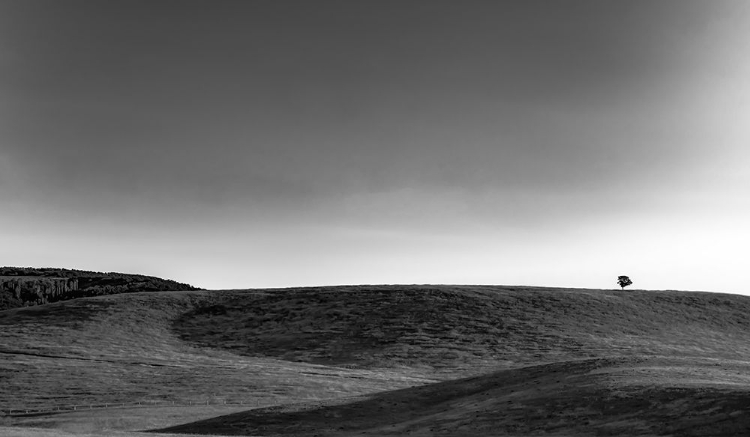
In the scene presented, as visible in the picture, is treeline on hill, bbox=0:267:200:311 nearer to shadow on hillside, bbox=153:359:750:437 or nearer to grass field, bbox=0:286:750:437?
grass field, bbox=0:286:750:437

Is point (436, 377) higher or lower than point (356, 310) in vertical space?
lower

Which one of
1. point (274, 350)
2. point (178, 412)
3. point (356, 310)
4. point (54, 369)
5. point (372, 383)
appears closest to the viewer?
point (178, 412)

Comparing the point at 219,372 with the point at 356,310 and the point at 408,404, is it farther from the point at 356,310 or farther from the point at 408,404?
the point at 356,310

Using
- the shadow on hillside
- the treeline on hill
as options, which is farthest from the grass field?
the treeline on hill

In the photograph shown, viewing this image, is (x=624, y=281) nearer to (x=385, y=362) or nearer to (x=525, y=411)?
(x=385, y=362)

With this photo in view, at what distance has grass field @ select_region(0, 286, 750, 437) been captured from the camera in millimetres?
41312

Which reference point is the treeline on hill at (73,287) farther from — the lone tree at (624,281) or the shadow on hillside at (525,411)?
the shadow on hillside at (525,411)

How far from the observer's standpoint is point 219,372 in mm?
75125

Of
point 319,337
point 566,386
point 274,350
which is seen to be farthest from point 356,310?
point 566,386

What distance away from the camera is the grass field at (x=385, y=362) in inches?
1626

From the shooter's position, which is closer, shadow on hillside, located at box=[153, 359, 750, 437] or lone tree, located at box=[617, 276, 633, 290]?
shadow on hillside, located at box=[153, 359, 750, 437]

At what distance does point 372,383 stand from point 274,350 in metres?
26.2

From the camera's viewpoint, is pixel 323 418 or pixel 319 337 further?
pixel 319 337

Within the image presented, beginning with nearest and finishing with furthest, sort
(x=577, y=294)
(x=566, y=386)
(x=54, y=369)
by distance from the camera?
(x=566, y=386) < (x=54, y=369) < (x=577, y=294)
